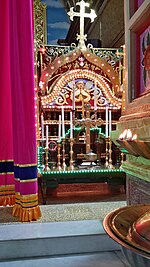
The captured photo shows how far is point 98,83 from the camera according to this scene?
4.12 m

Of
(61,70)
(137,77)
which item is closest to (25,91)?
(137,77)

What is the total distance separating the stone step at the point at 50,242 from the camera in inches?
55.4

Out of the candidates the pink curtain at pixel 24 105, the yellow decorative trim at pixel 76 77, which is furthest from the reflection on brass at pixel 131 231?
the yellow decorative trim at pixel 76 77

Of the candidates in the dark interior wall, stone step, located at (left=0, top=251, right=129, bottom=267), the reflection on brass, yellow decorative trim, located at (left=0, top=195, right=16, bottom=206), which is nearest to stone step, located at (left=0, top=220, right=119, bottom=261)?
stone step, located at (left=0, top=251, right=129, bottom=267)

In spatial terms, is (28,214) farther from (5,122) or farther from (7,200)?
(5,122)

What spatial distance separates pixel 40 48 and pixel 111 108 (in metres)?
1.28

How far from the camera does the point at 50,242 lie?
1426mm

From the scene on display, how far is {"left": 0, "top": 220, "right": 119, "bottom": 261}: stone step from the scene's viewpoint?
1406 mm

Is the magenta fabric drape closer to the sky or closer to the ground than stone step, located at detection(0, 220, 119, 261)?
closer to the sky

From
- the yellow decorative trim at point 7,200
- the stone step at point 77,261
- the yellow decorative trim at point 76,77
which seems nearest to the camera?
the stone step at point 77,261

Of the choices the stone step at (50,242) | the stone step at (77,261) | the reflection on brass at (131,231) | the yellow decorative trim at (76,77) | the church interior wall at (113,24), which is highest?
the church interior wall at (113,24)

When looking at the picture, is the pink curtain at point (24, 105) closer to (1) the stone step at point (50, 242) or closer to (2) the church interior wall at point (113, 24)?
(1) the stone step at point (50, 242)

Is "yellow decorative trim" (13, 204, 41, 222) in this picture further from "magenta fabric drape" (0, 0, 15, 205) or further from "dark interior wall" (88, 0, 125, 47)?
"dark interior wall" (88, 0, 125, 47)

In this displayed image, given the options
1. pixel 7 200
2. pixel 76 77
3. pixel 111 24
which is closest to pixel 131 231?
pixel 7 200
